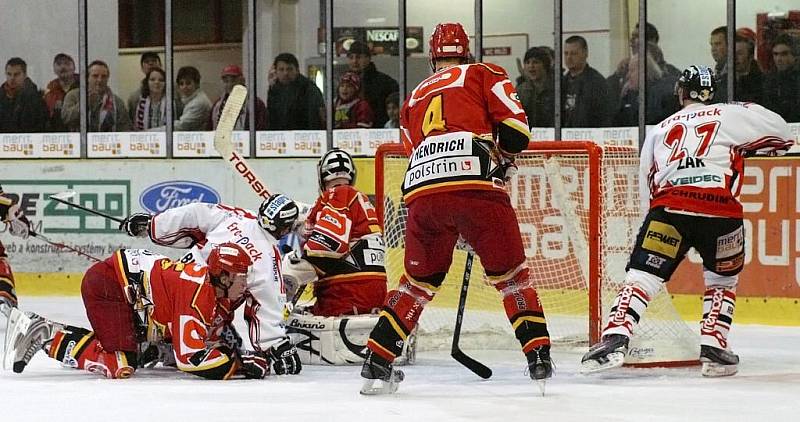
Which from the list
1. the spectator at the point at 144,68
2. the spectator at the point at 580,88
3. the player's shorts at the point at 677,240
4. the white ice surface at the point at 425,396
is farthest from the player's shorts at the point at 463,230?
the spectator at the point at 144,68

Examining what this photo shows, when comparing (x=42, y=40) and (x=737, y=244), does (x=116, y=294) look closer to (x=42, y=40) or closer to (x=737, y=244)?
(x=737, y=244)

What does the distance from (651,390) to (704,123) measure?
3.63 ft

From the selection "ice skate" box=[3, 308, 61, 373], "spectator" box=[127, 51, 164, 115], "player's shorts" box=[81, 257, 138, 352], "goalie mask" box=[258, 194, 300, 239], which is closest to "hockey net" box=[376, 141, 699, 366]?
"goalie mask" box=[258, 194, 300, 239]

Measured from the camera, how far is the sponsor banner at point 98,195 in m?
8.62

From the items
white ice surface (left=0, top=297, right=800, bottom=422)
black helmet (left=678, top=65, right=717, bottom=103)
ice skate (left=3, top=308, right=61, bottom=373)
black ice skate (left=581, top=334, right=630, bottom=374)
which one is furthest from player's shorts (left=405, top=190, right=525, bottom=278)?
ice skate (left=3, top=308, right=61, bottom=373)

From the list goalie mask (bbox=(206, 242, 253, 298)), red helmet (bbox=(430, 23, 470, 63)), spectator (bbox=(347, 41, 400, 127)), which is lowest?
goalie mask (bbox=(206, 242, 253, 298))

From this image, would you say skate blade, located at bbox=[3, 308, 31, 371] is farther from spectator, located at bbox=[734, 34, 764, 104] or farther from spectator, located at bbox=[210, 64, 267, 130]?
Answer: spectator, located at bbox=[734, 34, 764, 104]

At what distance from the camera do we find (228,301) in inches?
197

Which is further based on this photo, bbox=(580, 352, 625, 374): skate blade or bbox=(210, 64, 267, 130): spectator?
bbox=(210, 64, 267, 130): spectator

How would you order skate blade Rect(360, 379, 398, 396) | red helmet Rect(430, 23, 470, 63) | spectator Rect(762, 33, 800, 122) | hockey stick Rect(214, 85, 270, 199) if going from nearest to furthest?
skate blade Rect(360, 379, 398, 396)
red helmet Rect(430, 23, 470, 63)
hockey stick Rect(214, 85, 270, 199)
spectator Rect(762, 33, 800, 122)

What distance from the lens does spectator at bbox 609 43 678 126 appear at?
7.90 metres

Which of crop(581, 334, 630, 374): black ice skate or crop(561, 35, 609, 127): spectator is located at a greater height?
crop(561, 35, 609, 127): spectator

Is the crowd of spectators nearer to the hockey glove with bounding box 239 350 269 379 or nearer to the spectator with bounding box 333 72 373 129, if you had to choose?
the spectator with bounding box 333 72 373 129

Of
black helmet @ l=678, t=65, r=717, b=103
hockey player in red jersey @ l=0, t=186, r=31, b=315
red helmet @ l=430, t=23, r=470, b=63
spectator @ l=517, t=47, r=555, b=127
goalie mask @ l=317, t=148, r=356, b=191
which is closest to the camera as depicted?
red helmet @ l=430, t=23, r=470, b=63
